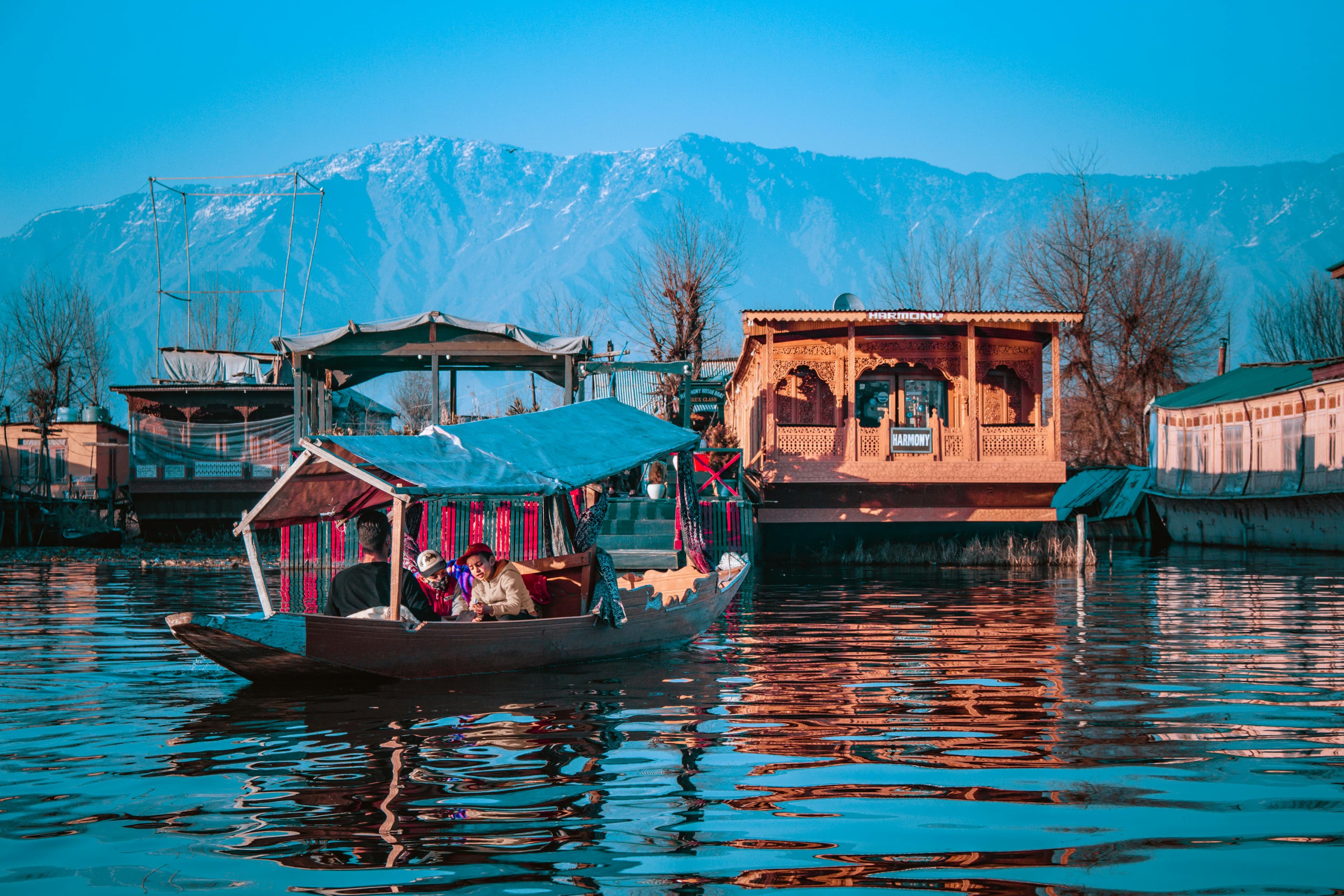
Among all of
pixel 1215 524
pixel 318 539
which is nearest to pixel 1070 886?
pixel 318 539

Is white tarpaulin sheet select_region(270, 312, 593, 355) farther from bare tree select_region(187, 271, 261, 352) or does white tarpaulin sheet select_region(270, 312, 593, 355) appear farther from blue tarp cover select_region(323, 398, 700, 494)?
bare tree select_region(187, 271, 261, 352)

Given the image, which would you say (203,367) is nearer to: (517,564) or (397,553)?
(517,564)

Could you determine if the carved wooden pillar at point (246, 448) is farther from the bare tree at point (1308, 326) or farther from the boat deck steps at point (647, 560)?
the bare tree at point (1308, 326)

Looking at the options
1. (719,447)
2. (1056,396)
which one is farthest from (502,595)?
(719,447)

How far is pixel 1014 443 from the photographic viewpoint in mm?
26734

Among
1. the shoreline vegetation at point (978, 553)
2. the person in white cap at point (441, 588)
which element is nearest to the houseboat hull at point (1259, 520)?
the shoreline vegetation at point (978, 553)

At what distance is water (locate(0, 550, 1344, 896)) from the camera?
4.94m

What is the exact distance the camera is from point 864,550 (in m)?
27.6

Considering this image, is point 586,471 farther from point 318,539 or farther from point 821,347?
point 821,347

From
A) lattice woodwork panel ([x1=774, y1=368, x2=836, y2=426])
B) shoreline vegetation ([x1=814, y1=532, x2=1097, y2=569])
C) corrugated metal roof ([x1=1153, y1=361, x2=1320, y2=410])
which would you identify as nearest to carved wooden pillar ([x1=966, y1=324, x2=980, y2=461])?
shoreline vegetation ([x1=814, y1=532, x2=1097, y2=569])

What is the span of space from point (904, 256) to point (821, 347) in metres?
24.1

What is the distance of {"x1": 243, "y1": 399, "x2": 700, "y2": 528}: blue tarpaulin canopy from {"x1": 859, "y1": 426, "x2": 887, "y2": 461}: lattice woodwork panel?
1305 cm

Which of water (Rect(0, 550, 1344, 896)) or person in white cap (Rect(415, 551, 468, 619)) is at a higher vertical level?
person in white cap (Rect(415, 551, 468, 619))

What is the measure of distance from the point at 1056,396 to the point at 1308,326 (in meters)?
27.9
